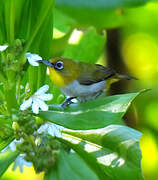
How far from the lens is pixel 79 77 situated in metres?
3.10

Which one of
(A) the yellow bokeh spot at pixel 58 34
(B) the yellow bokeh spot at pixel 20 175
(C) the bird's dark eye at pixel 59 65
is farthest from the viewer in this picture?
(B) the yellow bokeh spot at pixel 20 175

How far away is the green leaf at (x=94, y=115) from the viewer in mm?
2090

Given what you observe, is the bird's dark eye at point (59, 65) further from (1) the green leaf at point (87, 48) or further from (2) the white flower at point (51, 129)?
(1) the green leaf at point (87, 48)

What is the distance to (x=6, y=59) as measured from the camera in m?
2.26

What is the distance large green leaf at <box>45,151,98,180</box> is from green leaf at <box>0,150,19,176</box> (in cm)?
23

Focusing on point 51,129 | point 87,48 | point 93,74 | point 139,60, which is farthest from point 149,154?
point 51,129

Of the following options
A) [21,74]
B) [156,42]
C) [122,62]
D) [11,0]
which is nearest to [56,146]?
[21,74]

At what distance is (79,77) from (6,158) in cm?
102

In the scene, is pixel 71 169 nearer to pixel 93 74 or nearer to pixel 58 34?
pixel 93 74

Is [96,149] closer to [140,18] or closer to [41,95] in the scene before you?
[41,95]

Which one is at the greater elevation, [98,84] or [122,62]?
[98,84]

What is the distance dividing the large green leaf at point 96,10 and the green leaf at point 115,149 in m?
1.53

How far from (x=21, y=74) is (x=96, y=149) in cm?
69

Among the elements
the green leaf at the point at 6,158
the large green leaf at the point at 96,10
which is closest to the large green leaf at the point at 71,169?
the green leaf at the point at 6,158
